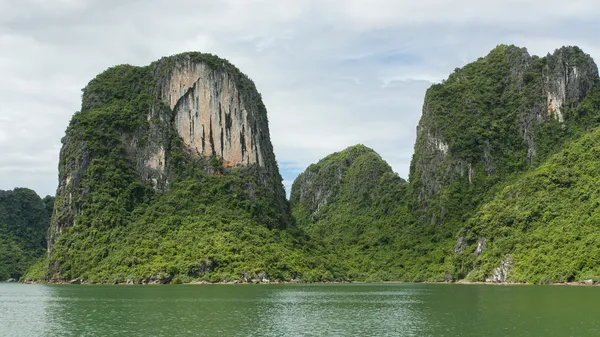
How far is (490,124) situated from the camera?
393 feet

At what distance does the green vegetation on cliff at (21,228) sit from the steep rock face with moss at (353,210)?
54.8m

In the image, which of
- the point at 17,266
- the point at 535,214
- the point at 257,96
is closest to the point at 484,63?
the point at 257,96

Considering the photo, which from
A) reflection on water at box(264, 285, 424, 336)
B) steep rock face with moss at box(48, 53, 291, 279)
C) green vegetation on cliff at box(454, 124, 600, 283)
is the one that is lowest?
reflection on water at box(264, 285, 424, 336)

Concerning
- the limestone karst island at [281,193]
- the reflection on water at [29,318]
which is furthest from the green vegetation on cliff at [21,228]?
the reflection on water at [29,318]

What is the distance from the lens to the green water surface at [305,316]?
3238 cm

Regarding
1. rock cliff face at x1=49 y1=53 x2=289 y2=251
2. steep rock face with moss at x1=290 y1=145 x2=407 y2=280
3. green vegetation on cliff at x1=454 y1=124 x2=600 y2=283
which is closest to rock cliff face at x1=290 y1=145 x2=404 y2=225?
steep rock face with moss at x1=290 y1=145 x2=407 y2=280

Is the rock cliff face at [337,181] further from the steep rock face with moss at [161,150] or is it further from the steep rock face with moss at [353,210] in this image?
the steep rock face with moss at [161,150]

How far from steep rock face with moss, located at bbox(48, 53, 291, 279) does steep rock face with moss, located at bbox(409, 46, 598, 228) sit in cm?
3057

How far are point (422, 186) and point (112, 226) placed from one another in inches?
2385

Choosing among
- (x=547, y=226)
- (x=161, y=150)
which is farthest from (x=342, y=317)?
(x=161, y=150)

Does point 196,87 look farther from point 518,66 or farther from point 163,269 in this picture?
point 518,66

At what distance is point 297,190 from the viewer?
180 m

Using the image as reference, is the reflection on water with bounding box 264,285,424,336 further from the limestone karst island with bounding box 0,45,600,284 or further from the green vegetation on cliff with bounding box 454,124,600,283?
the limestone karst island with bounding box 0,45,600,284

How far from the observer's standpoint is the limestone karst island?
3214 inches
